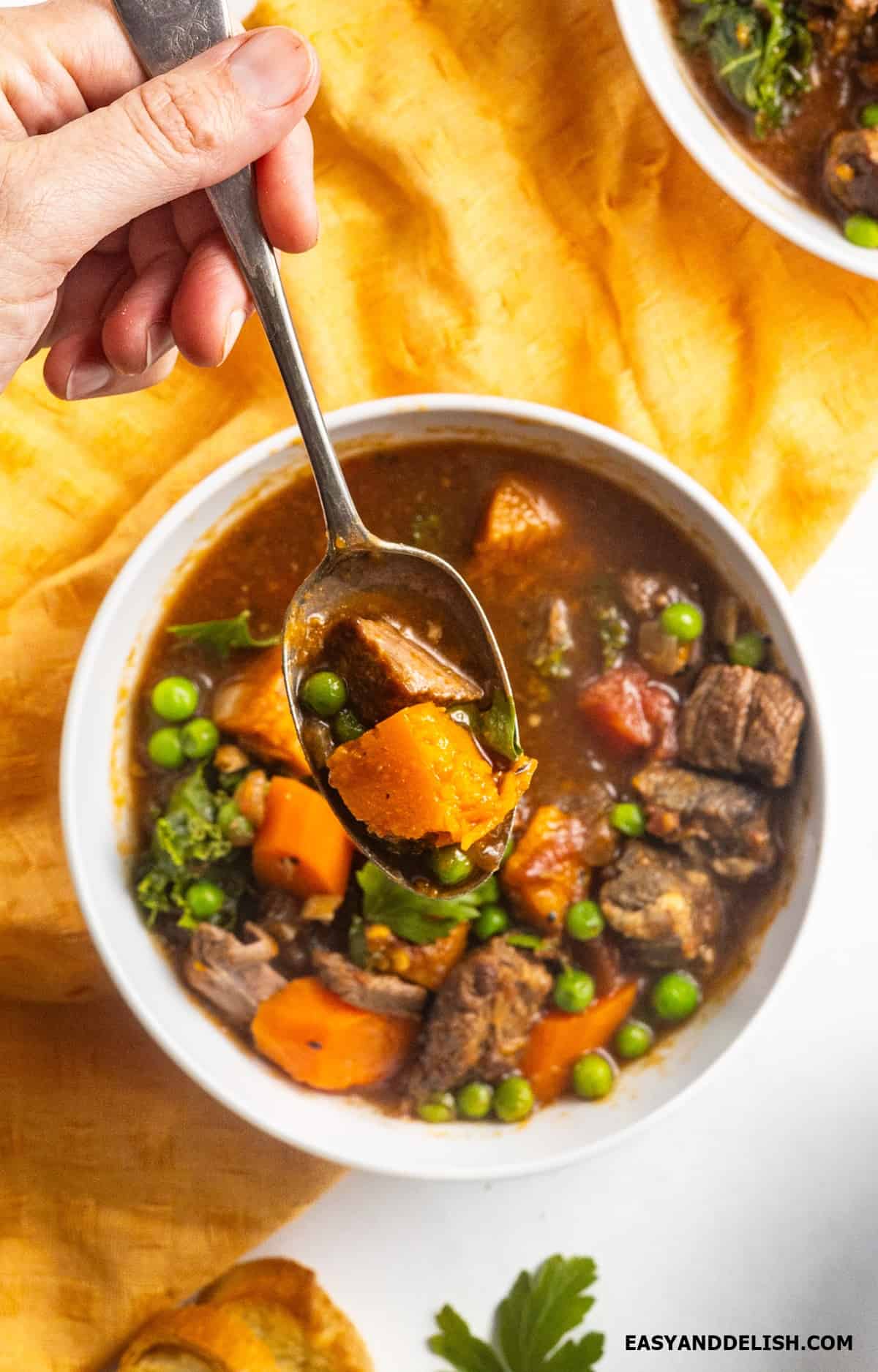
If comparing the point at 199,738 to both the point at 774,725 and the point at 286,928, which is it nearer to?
the point at 286,928

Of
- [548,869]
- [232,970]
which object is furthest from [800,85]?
[232,970]

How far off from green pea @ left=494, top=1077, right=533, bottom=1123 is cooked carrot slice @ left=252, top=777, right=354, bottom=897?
2.39ft

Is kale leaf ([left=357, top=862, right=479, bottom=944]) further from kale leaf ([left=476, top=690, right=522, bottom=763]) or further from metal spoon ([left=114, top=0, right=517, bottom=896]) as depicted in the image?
kale leaf ([left=476, top=690, right=522, bottom=763])

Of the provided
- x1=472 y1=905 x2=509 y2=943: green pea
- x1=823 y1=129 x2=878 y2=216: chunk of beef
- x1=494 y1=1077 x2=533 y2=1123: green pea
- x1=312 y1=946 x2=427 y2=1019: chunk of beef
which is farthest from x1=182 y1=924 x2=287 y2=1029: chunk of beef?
A: x1=823 y1=129 x2=878 y2=216: chunk of beef

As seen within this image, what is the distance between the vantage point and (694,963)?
3.55 m

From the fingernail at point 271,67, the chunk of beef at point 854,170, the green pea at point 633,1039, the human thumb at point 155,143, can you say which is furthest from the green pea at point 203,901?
the chunk of beef at point 854,170

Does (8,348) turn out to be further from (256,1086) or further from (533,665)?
(256,1086)

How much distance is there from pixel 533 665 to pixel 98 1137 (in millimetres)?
1884

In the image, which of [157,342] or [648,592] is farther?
[648,592]

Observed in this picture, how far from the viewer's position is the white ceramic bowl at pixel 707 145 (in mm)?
3430

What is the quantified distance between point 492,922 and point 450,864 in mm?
758

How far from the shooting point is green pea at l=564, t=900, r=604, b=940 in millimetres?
3473

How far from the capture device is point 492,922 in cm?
352

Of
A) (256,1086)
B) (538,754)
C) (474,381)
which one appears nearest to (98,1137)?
(256,1086)
